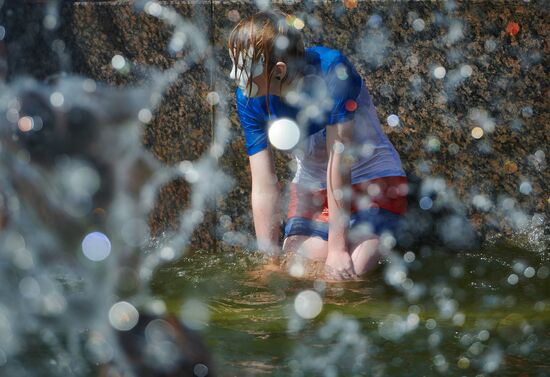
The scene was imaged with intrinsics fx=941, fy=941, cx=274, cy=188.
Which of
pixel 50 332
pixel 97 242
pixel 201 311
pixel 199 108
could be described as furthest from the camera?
pixel 199 108

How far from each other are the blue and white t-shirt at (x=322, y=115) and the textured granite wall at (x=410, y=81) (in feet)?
1.75

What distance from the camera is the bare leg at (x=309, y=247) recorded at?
4.50m

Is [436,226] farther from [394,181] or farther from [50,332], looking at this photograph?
[50,332]

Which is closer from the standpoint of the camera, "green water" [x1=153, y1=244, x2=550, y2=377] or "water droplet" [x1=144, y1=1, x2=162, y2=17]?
"green water" [x1=153, y1=244, x2=550, y2=377]

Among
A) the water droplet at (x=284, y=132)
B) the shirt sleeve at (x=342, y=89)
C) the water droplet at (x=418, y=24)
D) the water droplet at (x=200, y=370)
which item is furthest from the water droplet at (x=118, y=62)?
the water droplet at (x=200, y=370)

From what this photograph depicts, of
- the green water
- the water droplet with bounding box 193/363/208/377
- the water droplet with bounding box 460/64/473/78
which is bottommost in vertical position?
the water droplet with bounding box 193/363/208/377

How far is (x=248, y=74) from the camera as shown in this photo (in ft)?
13.8

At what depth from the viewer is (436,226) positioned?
16.8ft

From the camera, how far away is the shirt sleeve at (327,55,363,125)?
14.0 feet

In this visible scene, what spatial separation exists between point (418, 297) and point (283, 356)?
1044 millimetres

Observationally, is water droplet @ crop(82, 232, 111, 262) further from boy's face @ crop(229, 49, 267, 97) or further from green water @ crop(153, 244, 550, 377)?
boy's face @ crop(229, 49, 267, 97)

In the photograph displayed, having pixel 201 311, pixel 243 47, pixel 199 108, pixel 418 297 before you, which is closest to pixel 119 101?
pixel 199 108

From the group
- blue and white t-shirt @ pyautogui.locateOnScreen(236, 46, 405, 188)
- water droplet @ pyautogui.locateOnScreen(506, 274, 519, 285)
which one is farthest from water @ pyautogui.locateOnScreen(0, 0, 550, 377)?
blue and white t-shirt @ pyautogui.locateOnScreen(236, 46, 405, 188)

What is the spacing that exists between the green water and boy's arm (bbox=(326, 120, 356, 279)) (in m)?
0.16
